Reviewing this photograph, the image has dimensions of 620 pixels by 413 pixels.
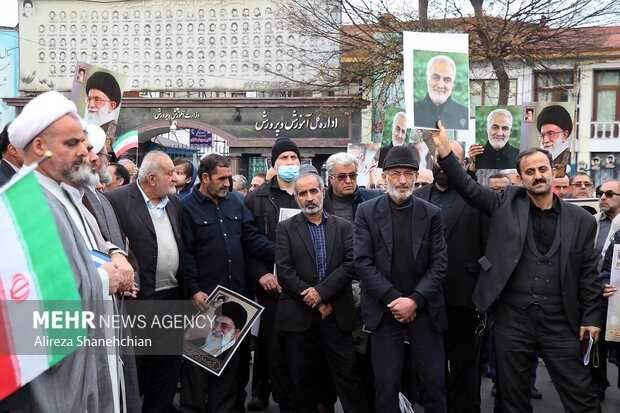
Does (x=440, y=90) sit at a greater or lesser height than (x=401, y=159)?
greater

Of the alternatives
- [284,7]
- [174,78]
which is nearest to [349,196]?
[284,7]

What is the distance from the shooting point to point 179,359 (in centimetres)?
546

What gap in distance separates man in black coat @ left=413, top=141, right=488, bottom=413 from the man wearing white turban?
9.99 feet

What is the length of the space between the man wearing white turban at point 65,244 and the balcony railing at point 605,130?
102 ft

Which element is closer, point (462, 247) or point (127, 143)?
point (462, 247)

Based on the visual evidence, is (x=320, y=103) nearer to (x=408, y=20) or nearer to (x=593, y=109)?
(x=408, y=20)

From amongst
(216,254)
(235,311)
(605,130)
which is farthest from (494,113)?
(605,130)

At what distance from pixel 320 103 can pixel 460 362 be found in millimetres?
18328

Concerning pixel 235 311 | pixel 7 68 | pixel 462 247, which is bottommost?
pixel 235 311

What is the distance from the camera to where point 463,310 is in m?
5.50

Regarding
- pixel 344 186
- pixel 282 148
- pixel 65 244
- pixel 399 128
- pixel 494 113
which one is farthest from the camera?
pixel 399 128

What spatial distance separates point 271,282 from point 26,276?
11.7 ft

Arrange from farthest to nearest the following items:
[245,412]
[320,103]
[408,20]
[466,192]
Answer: [320,103] < [408,20] < [245,412] < [466,192]

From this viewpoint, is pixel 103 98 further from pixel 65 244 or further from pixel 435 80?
pixel 65 244
